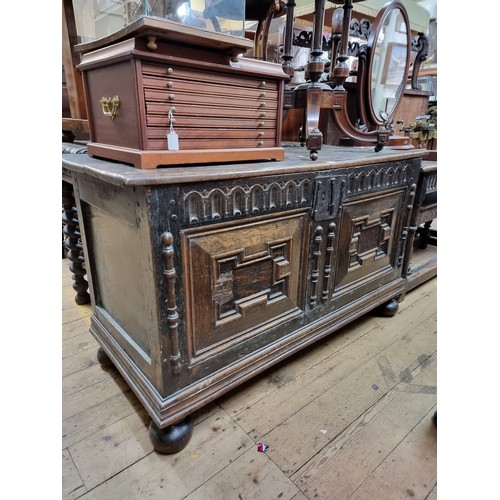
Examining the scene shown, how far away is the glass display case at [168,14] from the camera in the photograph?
3.09ft

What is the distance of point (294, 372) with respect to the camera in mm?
1489

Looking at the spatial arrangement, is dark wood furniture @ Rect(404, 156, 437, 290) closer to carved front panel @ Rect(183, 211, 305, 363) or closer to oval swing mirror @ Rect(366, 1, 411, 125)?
oval swing mirror @ Rect(366, 1, 411, 125)

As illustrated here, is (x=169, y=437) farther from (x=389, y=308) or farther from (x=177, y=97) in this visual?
(x=389, y=308)

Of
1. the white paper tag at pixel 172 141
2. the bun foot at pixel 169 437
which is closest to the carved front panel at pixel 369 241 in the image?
the white paper tag at pixel 172 141

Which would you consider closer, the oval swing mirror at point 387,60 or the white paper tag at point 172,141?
the white paper tag at point 172,141

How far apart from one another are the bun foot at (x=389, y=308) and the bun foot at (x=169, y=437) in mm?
1281

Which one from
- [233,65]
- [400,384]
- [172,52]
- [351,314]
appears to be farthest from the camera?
[351,314]

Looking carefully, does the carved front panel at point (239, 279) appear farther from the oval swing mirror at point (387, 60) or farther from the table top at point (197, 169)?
the oval swing mirror at point (387, 60)

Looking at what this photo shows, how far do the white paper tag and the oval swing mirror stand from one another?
1251mm

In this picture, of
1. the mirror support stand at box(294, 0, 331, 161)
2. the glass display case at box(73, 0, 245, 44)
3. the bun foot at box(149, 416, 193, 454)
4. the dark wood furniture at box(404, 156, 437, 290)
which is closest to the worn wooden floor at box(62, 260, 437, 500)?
the bun foot at box(149, 416, 193, 454)

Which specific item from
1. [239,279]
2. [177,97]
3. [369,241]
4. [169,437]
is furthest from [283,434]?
[177,97]

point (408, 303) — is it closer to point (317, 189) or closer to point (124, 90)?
point (317, 189)

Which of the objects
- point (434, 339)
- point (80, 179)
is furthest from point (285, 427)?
point (80, 179)

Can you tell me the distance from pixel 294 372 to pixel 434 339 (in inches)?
31.8
